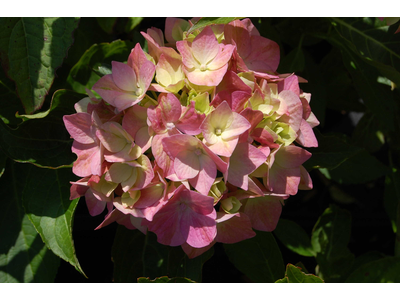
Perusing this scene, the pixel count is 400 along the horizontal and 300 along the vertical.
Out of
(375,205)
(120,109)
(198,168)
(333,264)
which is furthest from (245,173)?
(375,205)

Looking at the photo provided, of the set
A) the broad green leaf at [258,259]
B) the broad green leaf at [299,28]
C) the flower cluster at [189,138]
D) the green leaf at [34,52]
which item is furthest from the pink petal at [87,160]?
the broad green leaf at [299,28]

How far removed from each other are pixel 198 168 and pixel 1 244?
57cm

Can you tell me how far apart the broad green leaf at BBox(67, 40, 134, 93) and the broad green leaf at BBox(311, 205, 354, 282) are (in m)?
0.70

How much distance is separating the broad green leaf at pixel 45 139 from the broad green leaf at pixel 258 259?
469 millimetres

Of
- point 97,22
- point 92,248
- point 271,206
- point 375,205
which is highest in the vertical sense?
point 97,22

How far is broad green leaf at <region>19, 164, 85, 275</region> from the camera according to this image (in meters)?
0.64

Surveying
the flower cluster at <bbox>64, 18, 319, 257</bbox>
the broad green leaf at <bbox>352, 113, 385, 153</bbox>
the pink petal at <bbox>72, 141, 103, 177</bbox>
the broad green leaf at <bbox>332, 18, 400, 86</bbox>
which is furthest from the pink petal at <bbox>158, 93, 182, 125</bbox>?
the broad green leaf at <bbox>352, 113, 385, 153</bbox>

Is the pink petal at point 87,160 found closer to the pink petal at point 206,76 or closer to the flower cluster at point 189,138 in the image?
the flower cluster at point 189,138

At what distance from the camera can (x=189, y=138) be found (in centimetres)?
48

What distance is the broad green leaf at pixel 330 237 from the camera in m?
0.99

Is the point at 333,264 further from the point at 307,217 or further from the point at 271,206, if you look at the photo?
the point at 271,206

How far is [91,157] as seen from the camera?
54 cm

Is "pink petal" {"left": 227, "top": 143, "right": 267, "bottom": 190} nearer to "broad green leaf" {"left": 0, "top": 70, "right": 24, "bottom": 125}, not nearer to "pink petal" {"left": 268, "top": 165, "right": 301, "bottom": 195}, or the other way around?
"pink petal" {"left": 268, "top": 165, "right": 301, "bottom": 195}

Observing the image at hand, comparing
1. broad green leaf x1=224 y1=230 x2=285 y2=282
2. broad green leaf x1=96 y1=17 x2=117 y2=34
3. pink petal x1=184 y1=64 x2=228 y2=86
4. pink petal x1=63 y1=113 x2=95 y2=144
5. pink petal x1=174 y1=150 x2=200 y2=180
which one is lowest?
broad green leaf x1=224 y1=230 x2=285 y2=282
